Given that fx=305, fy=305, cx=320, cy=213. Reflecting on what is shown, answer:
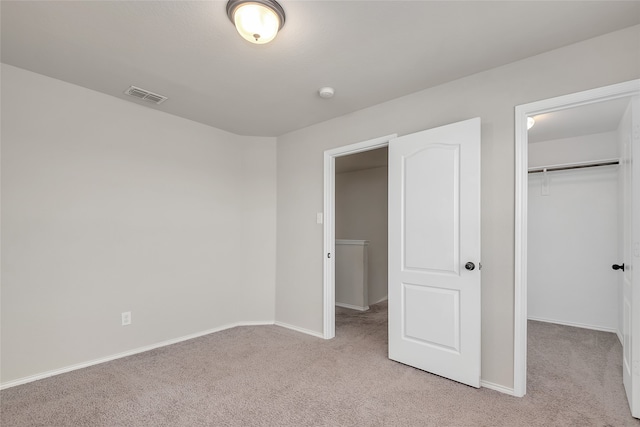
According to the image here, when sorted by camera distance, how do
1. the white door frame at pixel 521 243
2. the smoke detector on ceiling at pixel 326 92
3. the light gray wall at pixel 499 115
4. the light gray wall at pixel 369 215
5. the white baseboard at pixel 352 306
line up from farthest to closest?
the light gray wall at pixel 369 215 < the white baseboard at pixel 352 306 < the smoke detector on ceiling at pixel 326 92 < the white door frame at pixel 521 243 < the light gray wall at pixel 499 115

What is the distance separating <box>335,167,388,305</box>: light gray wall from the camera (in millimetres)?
5297

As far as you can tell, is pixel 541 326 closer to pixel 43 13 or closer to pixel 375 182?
pixel 375 182

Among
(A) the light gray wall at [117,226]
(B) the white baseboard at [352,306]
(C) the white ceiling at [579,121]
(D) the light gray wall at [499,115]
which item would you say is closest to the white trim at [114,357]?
(A) the light gray wall at [117,226]

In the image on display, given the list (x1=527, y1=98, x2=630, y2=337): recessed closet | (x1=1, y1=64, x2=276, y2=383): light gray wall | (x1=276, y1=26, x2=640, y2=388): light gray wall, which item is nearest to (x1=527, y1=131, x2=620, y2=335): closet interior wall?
(x1=527, y1=98, x2=630, y2=337): recessed closet

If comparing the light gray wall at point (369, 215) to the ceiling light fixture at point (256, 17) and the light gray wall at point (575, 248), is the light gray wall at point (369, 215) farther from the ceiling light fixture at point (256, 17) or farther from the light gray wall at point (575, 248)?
the ceiling light fixture at point (256, 17)

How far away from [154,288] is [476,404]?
296 centimetres

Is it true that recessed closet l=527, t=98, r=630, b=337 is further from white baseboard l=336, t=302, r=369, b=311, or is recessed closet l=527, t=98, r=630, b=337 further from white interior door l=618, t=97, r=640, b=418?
white baseboard l=336, t=302, r=369, b=311

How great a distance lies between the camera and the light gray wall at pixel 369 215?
530 cm

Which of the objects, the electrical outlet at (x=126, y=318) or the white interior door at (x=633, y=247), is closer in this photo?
the white interior door at (x=633, y=247)

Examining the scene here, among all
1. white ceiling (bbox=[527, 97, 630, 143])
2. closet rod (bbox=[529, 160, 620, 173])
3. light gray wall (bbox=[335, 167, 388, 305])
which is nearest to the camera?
white ceiling (bbox=[527, 97, 630, 143])

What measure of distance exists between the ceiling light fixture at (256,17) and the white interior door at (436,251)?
145 centimetres

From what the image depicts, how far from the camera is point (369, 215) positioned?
18.3 feet

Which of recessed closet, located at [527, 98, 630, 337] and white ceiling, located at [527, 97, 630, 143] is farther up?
white ceiling, located at [527, 97, 630, 143]

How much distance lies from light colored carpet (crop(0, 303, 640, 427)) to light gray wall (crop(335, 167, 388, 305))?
2.33 meters
